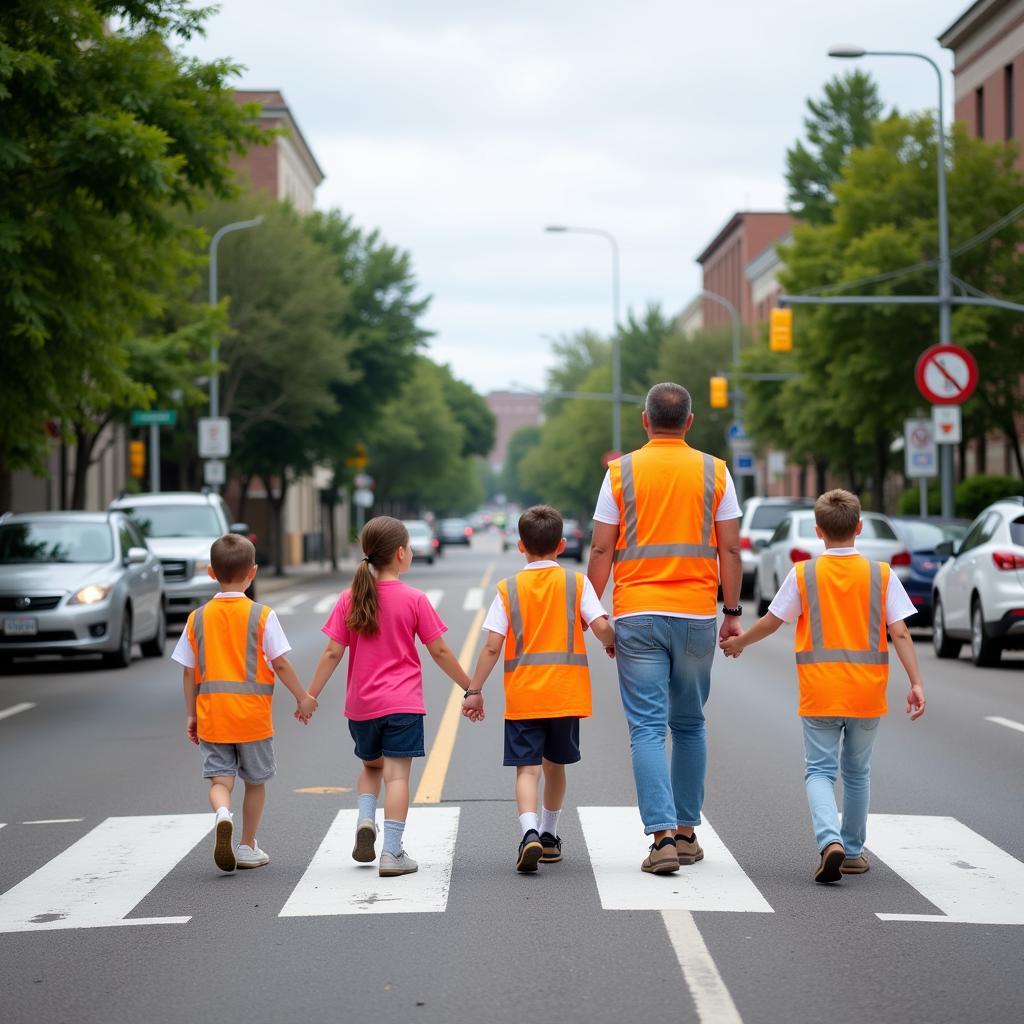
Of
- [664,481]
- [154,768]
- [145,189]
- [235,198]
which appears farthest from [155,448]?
[664,481]

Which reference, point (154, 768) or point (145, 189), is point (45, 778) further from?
point (145, 189)

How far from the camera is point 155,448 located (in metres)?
39.0

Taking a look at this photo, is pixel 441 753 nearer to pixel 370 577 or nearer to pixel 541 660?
pixel 541 660

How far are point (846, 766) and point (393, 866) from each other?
1875 millimetres

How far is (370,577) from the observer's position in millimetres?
7465

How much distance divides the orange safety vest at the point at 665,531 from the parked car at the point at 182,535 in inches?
724

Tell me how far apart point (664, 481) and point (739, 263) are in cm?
8497

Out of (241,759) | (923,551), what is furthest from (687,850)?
(923,551)

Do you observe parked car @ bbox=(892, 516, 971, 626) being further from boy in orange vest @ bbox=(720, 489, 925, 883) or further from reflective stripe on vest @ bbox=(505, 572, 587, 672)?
reflective stripe on vest @ bbox=(505, 572, 587, 672)

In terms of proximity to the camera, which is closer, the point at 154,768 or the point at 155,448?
the point at 154,768

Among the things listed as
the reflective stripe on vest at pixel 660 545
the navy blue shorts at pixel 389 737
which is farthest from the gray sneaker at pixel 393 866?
the reflective stripe on vest at pixel 660 545

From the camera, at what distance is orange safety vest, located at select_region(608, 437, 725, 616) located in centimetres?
748

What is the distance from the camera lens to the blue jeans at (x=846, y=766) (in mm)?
7414

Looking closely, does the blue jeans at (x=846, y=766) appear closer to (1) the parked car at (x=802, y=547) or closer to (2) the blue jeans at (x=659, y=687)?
(2) the blue jeans at (x=659, y=687)
